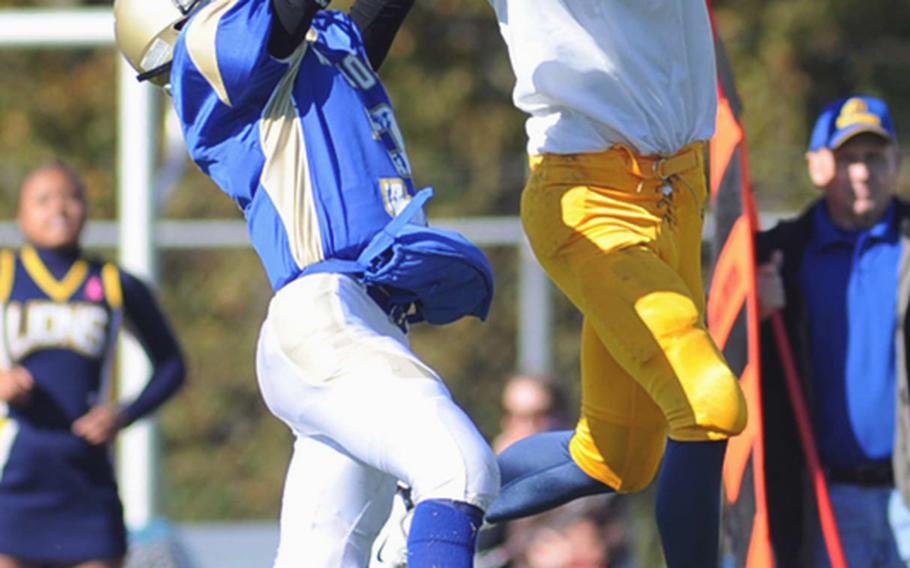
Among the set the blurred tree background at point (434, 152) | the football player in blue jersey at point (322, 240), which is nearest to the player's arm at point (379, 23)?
the football player in blue jersey at point (322, 240)

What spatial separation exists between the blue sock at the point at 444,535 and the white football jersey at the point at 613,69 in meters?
1.02

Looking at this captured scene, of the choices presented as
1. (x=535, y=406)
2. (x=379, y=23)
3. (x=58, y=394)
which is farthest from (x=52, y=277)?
(x=379, y=23)

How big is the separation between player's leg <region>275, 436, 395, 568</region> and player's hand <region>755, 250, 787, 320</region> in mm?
1572

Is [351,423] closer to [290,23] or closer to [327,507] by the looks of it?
[327,507]

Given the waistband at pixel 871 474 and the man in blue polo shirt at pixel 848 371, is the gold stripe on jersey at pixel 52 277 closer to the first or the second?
the man in blue polo shirt at pixel 848 371

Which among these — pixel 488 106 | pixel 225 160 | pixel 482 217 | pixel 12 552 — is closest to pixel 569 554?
pixel 12 552

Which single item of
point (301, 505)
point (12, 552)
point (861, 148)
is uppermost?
point (861, 148)

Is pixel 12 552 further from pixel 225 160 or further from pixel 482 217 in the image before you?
pixel 482 217

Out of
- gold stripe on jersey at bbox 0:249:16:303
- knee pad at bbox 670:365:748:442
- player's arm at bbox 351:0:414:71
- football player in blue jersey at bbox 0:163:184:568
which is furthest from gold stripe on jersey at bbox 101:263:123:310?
knee pad at bbox 670:365:748:442

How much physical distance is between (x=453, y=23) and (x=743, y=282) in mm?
9489

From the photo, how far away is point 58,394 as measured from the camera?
20.7 ft

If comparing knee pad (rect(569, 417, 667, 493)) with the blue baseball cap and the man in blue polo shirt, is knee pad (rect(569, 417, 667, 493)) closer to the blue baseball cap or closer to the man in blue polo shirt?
the man in blue polo shirt

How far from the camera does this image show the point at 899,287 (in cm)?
548

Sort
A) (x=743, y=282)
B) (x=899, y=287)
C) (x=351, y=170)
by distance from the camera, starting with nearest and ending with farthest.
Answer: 1. (x=351, y=170)
2. (x=743, y=282)
3. (x=899, y=287)
